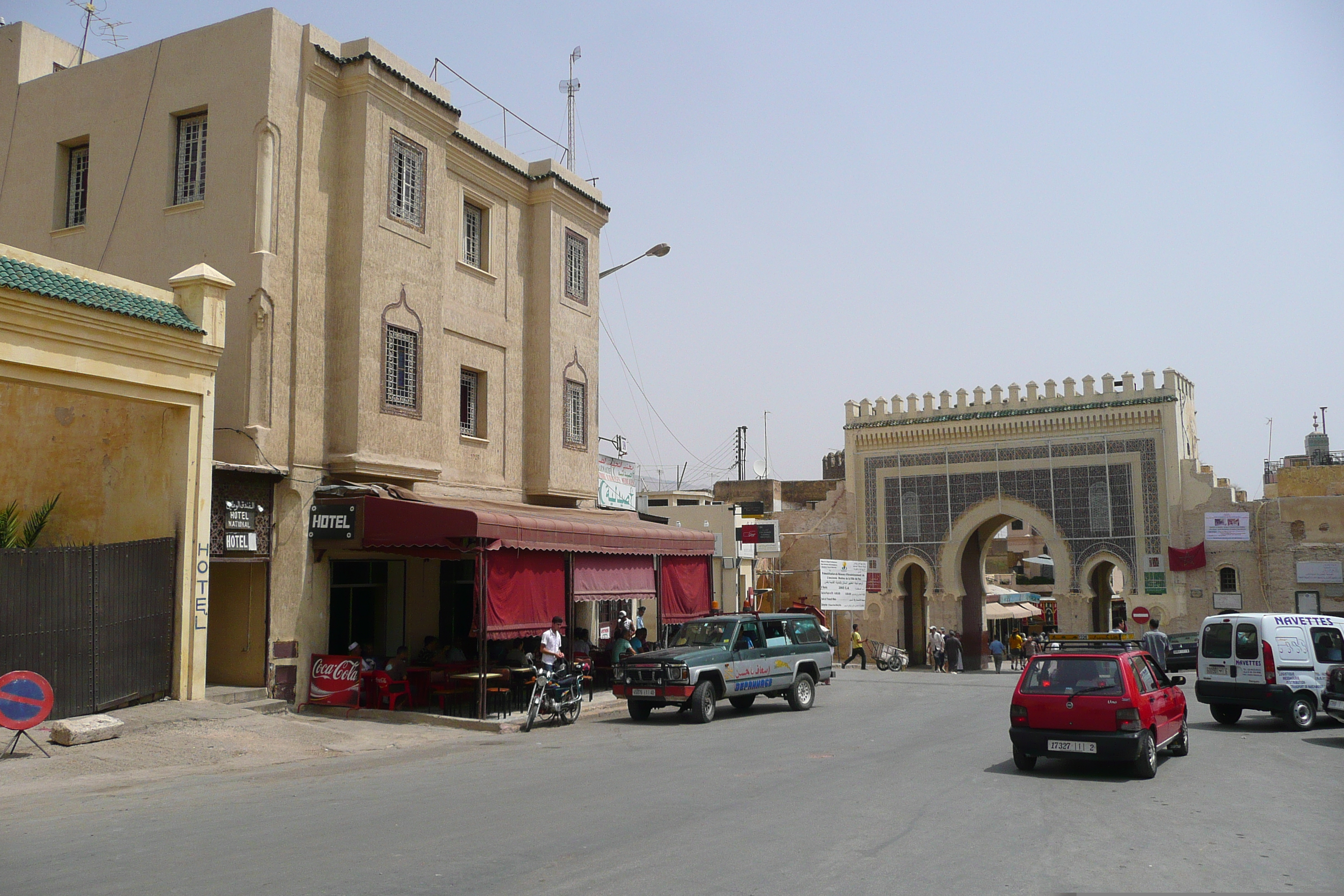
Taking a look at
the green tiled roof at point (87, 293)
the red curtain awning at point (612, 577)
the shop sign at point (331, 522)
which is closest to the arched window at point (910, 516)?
the red curtain awning at point (612, 577)

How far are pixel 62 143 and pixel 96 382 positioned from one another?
8646 millimetres

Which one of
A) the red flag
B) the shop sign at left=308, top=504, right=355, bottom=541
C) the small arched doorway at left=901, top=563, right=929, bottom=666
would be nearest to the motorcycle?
the shop sign at left=308, top=504, right=355, bottom=541

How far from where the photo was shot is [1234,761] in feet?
41.5

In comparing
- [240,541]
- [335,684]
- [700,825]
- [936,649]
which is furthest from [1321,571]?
[240,541]

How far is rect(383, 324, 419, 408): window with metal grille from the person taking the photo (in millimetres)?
18734

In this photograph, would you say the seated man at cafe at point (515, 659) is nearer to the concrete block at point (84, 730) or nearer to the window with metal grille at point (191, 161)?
the concrete block at point (84, 730)

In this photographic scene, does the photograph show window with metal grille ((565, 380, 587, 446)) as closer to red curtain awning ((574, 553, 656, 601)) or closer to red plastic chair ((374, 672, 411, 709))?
red curtain awning ((574, 553, 656, 601))

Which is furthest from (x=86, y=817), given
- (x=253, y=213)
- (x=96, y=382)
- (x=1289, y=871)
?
(x=253, y=213)

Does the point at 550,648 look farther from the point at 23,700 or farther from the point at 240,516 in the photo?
the point at 23,700

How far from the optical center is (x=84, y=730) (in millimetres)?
12422

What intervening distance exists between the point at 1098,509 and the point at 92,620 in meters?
34.7

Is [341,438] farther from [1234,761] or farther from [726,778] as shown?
[1234,761]

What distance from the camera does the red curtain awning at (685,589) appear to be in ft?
74.4

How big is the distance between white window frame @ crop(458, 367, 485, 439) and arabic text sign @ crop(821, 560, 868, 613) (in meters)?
16.0
